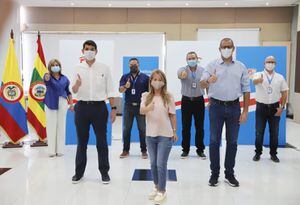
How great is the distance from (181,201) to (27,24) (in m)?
8.39

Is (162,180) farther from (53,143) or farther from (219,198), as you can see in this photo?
(53,143)

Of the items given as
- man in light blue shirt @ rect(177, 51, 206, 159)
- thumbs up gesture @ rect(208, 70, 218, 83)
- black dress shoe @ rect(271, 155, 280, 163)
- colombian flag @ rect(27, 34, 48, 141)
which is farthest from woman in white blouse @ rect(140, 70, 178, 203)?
colombian flag @ rect(27, 34, 48, 141)

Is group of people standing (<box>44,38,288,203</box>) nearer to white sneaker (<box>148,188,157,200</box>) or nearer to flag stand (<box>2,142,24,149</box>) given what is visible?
white sneaker (<box>148,188,157,200</box>)

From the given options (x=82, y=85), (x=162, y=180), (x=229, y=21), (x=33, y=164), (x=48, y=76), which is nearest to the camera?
(x=162, y=180)

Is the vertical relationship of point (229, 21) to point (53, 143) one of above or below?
above

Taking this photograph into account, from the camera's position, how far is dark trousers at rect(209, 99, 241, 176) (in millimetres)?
3436

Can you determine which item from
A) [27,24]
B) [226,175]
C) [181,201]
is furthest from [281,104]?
[27,24]

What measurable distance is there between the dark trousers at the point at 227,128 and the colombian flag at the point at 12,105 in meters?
3.50

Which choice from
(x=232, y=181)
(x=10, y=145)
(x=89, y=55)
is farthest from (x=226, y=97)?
(x=10, y=145)

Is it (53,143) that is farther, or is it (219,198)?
(53,143)

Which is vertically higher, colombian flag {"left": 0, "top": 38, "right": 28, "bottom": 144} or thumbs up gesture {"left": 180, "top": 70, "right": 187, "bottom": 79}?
thumbs up gesture {"left": 180, "top": 70, "right": 187, "bottom": 79}

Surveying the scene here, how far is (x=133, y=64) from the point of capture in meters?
4.74

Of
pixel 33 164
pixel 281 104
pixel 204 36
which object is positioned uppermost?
pixel 204 36

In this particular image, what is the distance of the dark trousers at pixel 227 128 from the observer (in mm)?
3436
